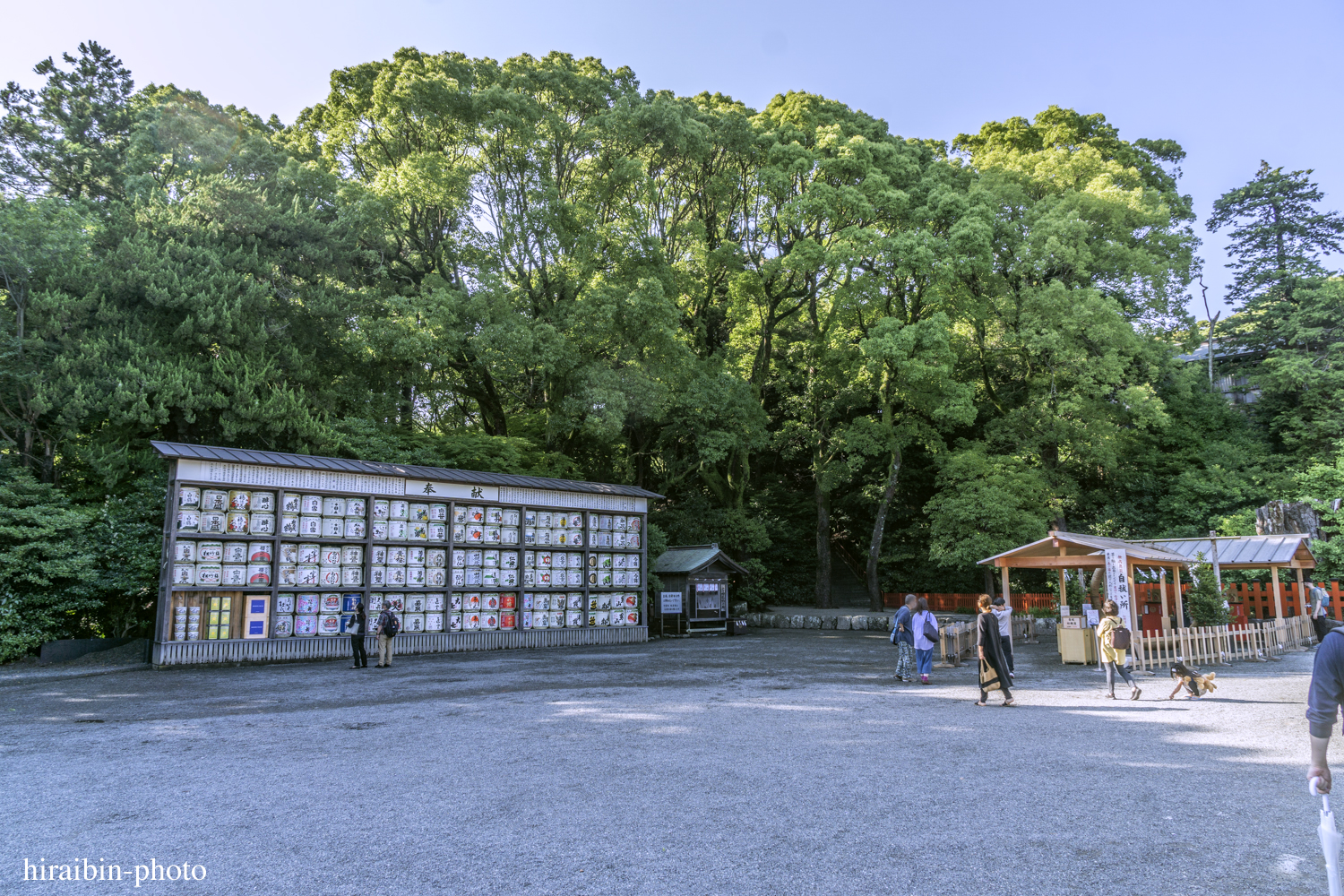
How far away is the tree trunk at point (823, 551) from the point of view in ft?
105

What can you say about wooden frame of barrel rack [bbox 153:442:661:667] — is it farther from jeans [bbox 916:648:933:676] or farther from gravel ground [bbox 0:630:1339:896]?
jeans [bbox 916:648:933:676]

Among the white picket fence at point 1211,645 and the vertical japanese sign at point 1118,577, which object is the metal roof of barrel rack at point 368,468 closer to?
the vertical japanese sign at point 1118,577

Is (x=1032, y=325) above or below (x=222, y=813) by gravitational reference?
above

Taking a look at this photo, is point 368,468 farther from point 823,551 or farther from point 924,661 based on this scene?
point 823,551

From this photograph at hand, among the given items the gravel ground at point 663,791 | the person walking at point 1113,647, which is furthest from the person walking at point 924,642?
the person walking at point 1113,647

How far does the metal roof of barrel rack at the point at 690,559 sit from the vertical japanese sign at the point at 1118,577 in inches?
436

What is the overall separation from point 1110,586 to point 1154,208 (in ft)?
64.8

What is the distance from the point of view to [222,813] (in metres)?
5.47

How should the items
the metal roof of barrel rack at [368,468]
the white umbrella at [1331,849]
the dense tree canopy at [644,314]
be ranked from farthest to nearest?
the dense tree canopy at [644,314]
the metal roof of barrel rack at [368,468]
the white umbrella at [1331,849]

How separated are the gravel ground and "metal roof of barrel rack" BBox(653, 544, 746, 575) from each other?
1177cm

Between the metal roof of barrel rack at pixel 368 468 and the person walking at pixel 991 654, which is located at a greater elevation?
the metal roof of barrel rack at pixel 368 468

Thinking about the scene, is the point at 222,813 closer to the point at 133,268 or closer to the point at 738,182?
the point at 133,268

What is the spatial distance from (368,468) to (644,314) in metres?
10.3

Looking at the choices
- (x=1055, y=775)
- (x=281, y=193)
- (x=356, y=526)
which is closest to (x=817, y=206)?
(x=281, y=193)
